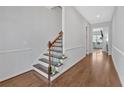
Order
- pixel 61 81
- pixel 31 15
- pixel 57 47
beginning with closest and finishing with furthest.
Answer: pixel 61 81
pixel 31 15
pixel 57 47

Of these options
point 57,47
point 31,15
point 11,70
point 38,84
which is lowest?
point 38,84

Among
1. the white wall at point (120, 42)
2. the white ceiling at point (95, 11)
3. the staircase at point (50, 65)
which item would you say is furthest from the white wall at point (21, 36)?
the white wall at point (120, 42)

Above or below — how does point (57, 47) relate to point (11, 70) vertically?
above

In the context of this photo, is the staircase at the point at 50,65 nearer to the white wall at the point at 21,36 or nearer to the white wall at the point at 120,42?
the white wall at the point at 21,36

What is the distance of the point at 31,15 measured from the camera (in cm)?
362

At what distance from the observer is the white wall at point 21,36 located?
9.14ft

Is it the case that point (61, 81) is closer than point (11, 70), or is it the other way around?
point (61, 81)

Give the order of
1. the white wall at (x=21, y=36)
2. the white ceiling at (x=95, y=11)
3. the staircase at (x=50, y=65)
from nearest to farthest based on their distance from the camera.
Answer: the white wall at (x=21, y=36), the staircase at (x=50, y=65), the white ceiling at (x=95, y=11)

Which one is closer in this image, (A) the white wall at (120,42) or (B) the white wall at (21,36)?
(A) the white wall at (120,42)

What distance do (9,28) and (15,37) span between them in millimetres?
286
